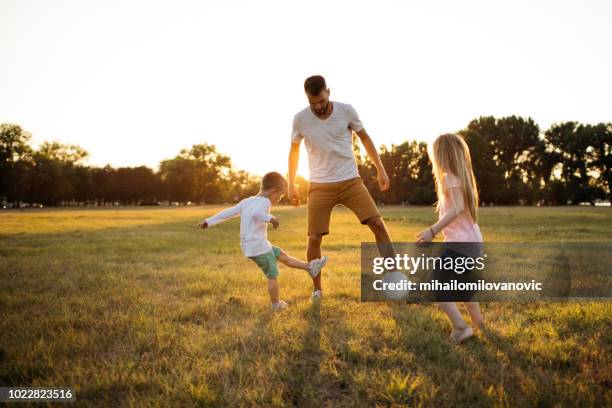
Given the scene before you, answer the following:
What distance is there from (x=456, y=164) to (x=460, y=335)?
62.9 inches

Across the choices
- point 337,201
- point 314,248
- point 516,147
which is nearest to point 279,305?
point 314,248

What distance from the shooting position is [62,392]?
2.76 meters

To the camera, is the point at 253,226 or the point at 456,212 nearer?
the point at 456,212

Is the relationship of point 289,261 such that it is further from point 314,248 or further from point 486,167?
point 486,167

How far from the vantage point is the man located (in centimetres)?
507

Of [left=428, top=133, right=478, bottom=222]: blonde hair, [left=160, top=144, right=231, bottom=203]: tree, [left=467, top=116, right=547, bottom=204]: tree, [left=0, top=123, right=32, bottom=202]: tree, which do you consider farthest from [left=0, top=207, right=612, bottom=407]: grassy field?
[left=160, top=144, right=231, bottom=203]: tree

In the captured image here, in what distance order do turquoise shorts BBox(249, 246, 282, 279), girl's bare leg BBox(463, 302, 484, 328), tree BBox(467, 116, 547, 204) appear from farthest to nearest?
tree BBox(467, 116, 547, 204) < turquoise shorts BBox(249, 246, 282, 279) < girl's bare leg BBox(463, 302, 484, 328)

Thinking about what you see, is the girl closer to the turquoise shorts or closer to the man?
the man

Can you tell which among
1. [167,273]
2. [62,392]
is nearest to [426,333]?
[62,392]

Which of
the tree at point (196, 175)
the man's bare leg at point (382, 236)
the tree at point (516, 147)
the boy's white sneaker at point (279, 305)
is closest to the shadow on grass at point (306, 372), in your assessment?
the boy's white sneaker at point (279, 305)

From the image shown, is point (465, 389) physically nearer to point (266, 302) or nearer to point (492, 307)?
point (492, 307)

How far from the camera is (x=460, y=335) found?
3.59 meters

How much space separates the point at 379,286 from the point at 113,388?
152 inches

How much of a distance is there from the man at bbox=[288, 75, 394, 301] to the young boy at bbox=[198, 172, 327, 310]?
31cm
